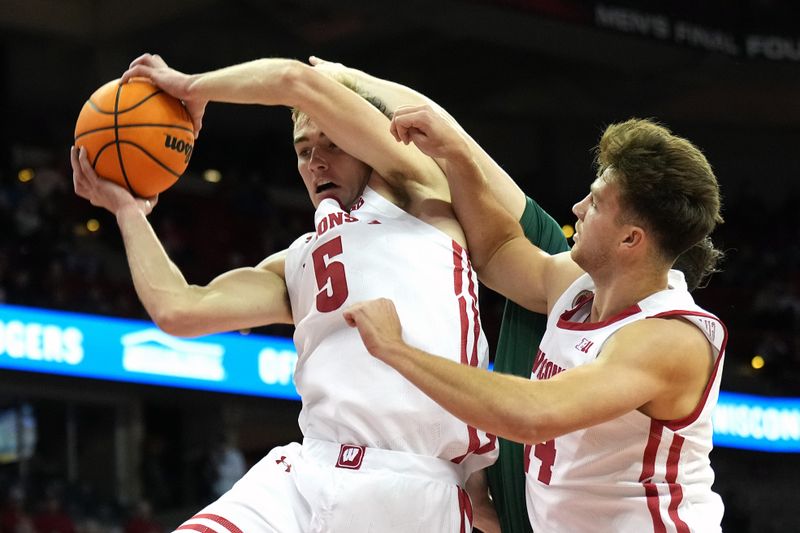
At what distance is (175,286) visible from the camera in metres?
3.03

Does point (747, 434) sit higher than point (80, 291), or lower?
lower

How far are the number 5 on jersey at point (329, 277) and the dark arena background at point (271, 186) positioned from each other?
839 cm

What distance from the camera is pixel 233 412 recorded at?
14.9 meters

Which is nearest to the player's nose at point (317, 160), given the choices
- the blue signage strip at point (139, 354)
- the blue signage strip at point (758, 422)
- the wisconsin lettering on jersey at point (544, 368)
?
the wisconsin lettering on jersey at point (544, 368)

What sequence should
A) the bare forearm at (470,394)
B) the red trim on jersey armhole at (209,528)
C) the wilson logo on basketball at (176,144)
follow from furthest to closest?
the wilson logo on basketball at (176,144) → the red trim on jersey armhole at (209,528) → the bare forearm at (470,394)

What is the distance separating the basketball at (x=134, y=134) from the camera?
3068mm

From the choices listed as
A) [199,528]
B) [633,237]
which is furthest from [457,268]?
[199,528]

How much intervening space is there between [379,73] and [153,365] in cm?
863

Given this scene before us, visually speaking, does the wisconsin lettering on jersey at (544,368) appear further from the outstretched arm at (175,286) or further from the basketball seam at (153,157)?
the basketball seam at (153,157)

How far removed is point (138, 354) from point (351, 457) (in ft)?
29.3

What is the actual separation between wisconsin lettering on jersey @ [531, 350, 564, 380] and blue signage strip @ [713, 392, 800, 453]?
11.5m

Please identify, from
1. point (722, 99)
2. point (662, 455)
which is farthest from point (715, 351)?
point (722, 99)

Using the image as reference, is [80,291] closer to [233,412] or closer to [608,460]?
[233,412]

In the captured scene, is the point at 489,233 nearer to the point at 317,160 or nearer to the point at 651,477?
the point at 317,160
